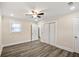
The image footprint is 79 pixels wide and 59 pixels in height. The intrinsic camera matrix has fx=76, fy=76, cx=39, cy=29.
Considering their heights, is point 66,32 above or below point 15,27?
below

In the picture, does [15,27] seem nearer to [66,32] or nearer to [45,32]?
[45,32]

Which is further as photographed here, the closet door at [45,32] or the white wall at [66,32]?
the closet door at [45,32]

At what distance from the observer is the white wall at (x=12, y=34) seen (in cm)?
118

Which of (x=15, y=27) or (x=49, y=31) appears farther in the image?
(x=49, y=31)

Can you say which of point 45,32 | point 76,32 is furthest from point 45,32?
point 76,32

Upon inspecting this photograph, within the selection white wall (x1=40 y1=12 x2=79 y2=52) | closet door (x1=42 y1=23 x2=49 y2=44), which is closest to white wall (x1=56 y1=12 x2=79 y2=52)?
white wall (x1=40 y1=12 x2=79 y2=52)

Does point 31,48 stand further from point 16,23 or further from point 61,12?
point 61,12

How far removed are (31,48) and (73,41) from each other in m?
0.82

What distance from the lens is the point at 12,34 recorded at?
1271 mm

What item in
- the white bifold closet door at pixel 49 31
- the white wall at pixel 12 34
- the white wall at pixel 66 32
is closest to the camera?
the white wall at pixel 12 34

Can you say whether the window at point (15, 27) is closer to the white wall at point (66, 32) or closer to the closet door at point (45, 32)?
the closet door at point (45, 32)

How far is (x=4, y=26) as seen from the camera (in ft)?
3.73

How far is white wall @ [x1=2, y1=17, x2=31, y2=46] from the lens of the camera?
1.18 metres

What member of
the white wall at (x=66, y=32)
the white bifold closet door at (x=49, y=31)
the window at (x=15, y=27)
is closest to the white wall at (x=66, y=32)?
the white wall at (x=66, y=32)
